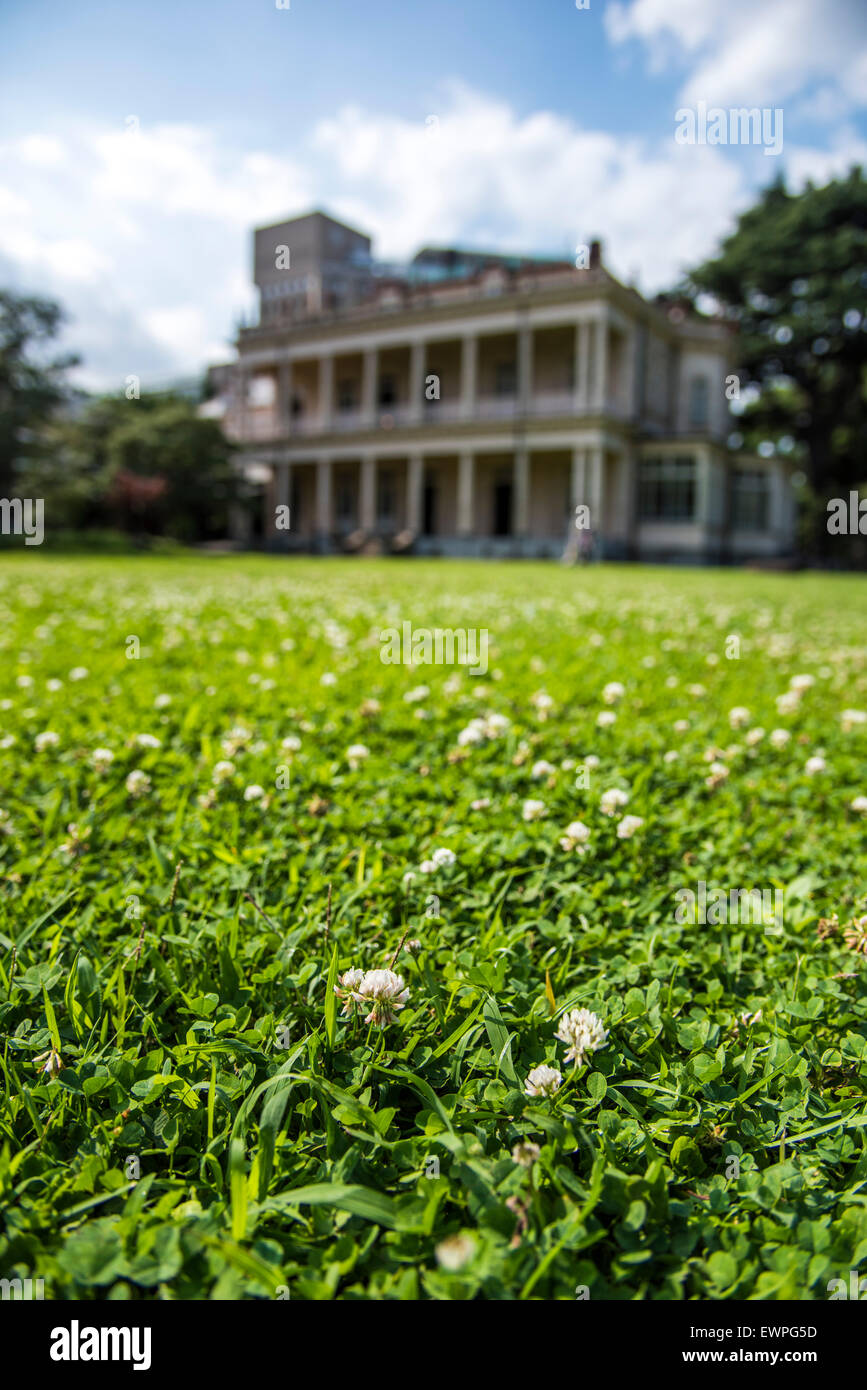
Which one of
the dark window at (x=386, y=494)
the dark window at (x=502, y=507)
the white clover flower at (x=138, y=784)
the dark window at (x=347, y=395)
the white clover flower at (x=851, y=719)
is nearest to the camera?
the white clover flower at (x=138, y=784)

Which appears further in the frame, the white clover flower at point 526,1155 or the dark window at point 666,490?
the dark window at point 666,490

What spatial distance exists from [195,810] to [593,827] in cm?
129

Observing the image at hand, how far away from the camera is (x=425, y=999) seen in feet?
5.71

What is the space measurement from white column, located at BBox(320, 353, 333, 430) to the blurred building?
0.30 ft

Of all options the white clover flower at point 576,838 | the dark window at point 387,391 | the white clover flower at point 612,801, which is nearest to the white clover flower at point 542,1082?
the white clover flower at point 576,838

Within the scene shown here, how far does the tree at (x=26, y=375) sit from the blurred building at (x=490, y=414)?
343 inches

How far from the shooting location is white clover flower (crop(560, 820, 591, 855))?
2.35 metres

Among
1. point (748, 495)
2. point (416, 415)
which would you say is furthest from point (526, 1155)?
point (748, 495)

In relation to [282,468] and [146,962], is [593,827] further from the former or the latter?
[282,468]

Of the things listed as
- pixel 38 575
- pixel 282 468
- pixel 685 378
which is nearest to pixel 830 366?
pixel 685 378

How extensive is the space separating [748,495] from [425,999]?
37.5 m

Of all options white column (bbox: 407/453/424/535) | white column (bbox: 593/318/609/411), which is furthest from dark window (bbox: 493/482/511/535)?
white column (bbox: 593/318/609/411)

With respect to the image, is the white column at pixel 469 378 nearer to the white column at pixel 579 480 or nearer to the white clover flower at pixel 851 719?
the white column at pixel 579 480

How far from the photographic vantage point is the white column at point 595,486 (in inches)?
1223
